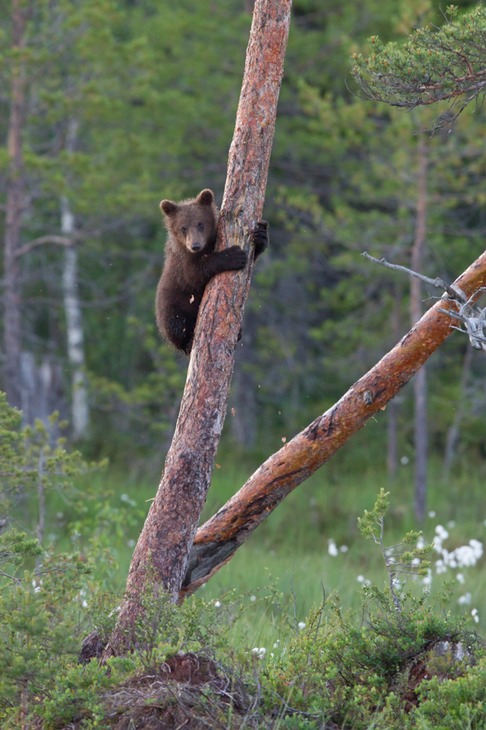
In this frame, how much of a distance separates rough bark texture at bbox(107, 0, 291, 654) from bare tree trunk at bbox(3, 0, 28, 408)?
23.9ft

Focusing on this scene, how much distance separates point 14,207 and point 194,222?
6322mm

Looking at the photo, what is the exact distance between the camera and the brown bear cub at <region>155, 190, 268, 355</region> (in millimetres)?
6898

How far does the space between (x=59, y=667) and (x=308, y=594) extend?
3664 millimetres

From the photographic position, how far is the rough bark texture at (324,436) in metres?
5.56

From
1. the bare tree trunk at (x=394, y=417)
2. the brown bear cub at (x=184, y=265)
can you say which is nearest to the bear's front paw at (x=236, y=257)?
the brown bear cub at (x=184, y=265)

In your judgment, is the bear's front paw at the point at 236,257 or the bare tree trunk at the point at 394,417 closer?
the bear's front paw at the point at 236,257

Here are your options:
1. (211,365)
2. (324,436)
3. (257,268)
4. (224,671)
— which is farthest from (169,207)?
(257,268)

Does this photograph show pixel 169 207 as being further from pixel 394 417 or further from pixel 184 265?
pixel 394 417

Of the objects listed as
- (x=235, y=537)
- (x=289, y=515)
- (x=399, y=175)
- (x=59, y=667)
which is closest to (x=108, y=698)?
(x=59, y=667)

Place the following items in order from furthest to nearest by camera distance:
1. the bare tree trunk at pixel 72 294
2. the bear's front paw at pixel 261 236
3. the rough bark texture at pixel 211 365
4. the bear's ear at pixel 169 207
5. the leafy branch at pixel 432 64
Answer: the bare tree trunk at pixel 72 294, the bear's ear at pixel 169 207, the bear's front paw at pixel 261 236, the rough bark texture at pixel 211 365, the leafy branch at pixel 432 64

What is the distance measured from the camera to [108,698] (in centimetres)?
476

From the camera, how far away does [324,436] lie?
563cm

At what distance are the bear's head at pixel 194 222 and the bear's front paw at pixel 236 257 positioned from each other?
0.92 metres

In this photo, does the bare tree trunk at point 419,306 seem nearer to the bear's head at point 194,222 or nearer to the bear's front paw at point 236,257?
the bear's head at point 194,222
